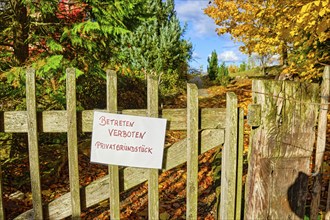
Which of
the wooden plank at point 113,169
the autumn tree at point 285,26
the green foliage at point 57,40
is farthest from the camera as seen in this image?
A: the green foliage at point 57,40

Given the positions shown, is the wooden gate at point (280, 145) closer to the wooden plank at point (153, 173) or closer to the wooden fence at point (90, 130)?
the wooden fence at point (90, 130)

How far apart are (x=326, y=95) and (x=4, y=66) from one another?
15.2 ft

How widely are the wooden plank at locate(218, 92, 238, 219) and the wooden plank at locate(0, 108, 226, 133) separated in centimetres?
7

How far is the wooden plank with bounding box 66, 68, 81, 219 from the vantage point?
5.87ft

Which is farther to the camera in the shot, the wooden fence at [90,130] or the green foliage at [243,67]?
the green foliage at [243,67]

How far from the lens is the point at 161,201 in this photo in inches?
152

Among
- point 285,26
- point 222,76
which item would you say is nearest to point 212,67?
point 222,76

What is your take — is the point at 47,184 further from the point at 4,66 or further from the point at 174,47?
the point at 174,47

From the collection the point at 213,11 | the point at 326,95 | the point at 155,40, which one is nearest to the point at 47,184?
the point at 326,95

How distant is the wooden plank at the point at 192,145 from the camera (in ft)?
5.98

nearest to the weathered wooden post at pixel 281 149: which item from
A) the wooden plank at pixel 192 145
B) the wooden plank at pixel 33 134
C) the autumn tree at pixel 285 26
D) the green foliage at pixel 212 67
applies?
the wooden plank at pixel 192 145

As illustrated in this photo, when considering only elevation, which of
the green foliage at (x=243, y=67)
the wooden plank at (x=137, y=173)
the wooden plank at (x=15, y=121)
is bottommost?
the wooden plank at (x=137, y=173)

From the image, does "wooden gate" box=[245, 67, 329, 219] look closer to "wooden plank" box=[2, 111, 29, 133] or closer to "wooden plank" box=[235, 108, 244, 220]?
"wooden plank" box=[235, 108, 244, 220]

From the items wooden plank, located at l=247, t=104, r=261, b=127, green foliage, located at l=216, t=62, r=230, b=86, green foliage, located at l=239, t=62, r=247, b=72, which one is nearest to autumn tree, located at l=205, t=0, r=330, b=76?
wooden plank, located at l=247, t=104, r=261, b=127
